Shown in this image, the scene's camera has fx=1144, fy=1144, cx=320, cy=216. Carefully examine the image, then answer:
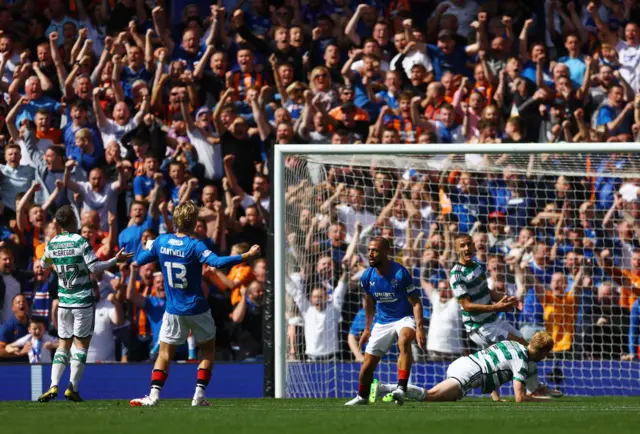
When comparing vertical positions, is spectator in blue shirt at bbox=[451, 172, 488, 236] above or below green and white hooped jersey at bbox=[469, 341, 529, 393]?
above

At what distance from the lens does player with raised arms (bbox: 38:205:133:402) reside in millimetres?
11320

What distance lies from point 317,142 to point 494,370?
5676 mm

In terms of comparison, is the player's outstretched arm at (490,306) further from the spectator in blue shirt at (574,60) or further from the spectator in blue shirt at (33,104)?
the spectator in blue shirt at (33,104)

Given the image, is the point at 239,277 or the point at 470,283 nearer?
the point at 470,283

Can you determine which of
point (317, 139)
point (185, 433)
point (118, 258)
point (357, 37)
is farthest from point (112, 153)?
point (185, 433)

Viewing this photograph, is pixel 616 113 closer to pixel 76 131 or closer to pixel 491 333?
pixel 491 333

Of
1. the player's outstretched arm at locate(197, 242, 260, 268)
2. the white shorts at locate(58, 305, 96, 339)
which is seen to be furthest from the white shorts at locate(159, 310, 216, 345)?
the white shorts at locate(58, 305, 96, 339)

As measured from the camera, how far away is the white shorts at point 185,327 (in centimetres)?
1037

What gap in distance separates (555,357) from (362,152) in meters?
3.76

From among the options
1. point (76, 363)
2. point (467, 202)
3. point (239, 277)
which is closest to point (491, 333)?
point (467, 202)

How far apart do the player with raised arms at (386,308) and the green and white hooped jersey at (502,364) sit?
2.65 feet

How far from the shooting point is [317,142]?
16.1 metres

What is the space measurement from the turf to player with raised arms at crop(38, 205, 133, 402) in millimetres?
676

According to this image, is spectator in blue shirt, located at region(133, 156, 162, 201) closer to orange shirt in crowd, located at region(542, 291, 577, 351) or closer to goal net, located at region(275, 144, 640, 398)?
goal net, located at region(275, 144, 640, 398)
